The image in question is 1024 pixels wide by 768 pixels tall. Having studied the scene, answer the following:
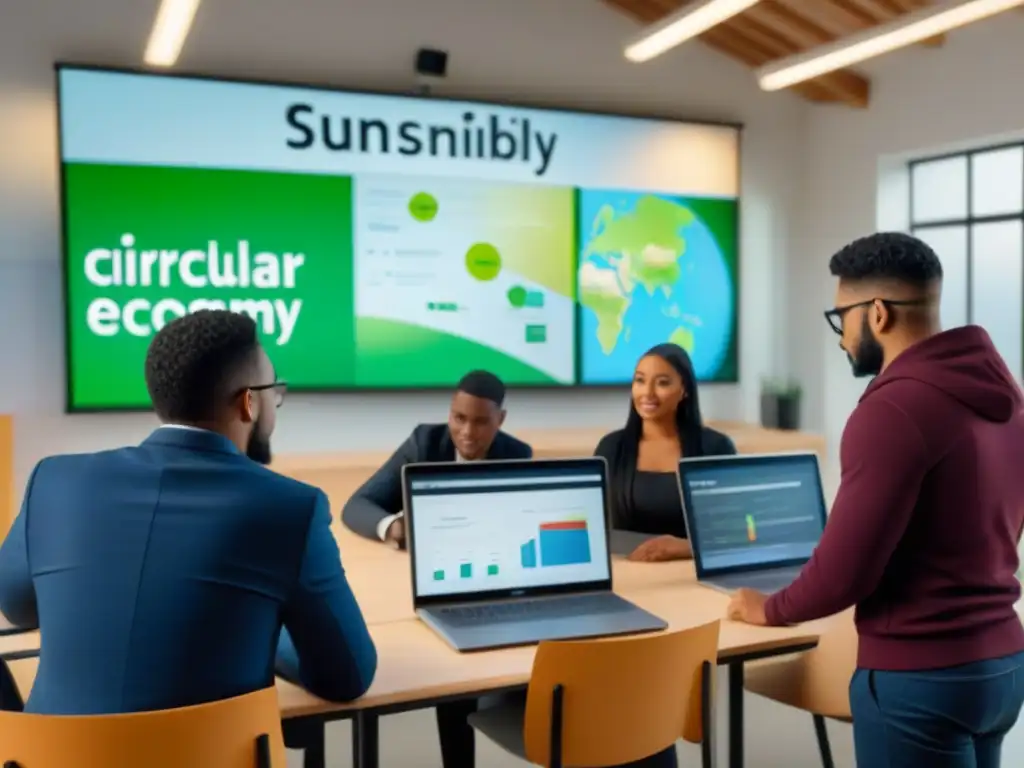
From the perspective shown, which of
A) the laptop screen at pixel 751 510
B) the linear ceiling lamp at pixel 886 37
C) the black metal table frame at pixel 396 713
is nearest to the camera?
the black metal table frame at pixel 396 713

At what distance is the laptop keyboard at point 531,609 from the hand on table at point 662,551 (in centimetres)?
47

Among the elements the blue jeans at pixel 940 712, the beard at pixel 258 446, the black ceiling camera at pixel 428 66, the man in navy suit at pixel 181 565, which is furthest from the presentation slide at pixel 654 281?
the man in navy suit at pixel 181 565

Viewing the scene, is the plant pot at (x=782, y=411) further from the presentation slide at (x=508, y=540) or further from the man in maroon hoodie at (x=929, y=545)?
the man in maroon hoodie at (x=929, y=545)

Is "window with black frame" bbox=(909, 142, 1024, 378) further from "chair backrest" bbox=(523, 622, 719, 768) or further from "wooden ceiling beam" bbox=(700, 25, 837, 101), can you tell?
"chair backrest" bbox=(523, 622, 719, 768)

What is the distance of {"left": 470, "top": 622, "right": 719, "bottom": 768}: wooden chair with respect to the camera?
5.84 ft

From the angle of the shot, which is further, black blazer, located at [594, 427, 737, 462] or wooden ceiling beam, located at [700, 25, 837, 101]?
wooden ceiling beam, located at [700, 25, 837, 101]

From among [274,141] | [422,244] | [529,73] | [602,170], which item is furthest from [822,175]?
[274,141]

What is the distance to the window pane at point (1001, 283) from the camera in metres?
5.30

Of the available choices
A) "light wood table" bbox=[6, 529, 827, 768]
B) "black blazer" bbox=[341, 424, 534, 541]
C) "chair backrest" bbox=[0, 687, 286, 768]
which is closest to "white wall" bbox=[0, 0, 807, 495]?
"black blazer" bbox=[341, 424, 534, 541]

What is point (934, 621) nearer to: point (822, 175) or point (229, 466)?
point (229, 466)

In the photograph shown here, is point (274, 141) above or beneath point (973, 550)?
above

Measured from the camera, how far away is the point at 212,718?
4.55 ft

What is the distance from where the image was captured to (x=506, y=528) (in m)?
2.18

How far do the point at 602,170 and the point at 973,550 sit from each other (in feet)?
13.9
